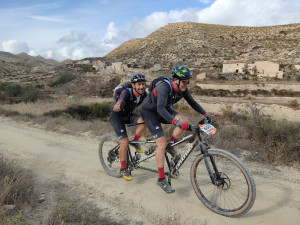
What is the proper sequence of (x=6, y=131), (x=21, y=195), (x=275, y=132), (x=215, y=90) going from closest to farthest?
(x=21, y=195) < (x=275, y=132) < (x=6, y=131) < (x=215, y=90)

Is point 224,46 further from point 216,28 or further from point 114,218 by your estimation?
point 114,218

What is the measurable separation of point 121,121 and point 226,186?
239 cm

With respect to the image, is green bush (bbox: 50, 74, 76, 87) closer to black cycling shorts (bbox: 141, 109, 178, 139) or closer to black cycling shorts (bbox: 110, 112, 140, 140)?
black cycling shorts (bbox: 110, 112, 140, 140)

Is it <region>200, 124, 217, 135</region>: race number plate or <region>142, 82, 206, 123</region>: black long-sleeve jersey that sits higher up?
<region>142, 82, 206, 123</region>: black long-sleeve jersey

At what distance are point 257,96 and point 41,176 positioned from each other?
36.3m

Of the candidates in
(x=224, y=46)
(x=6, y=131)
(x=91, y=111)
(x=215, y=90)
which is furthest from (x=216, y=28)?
(x=6, y=131)

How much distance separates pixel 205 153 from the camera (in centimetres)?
362

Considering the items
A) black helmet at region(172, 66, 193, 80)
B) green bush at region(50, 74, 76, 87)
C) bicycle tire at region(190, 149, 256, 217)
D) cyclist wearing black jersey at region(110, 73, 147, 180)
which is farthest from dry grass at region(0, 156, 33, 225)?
green bush at region(50, 74, 76, 87)

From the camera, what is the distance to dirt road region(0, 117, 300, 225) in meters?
3.53

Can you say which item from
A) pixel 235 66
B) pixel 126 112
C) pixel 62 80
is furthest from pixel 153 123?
pixel 62 80

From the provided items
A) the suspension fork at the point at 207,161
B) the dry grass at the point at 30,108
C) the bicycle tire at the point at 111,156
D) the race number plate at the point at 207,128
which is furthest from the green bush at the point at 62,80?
the race number plate at the point at 207,128

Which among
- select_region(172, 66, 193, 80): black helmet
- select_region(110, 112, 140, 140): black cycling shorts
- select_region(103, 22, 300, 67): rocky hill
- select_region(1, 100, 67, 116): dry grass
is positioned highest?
select_region(103, 22, 300, 67): rocky hill

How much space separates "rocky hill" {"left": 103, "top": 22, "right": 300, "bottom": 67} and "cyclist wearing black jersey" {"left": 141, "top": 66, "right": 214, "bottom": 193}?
65877 mm

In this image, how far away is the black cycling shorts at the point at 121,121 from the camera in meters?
4.80
